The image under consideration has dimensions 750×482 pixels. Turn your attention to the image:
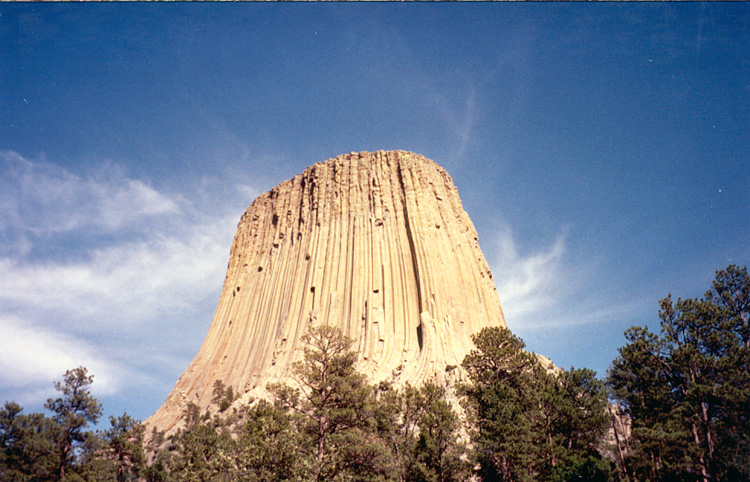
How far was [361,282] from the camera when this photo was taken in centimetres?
5659

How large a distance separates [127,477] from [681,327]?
34498mm

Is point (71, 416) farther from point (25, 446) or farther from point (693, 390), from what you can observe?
point (693, 390)

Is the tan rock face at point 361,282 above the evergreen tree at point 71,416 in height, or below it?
above

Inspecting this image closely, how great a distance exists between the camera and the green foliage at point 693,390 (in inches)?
853

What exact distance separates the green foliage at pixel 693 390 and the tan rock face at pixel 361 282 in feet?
65.0

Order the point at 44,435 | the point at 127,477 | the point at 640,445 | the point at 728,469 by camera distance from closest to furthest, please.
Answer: the point at 728,469
the point at 640,445
the point at 44,435
the point at 127,477

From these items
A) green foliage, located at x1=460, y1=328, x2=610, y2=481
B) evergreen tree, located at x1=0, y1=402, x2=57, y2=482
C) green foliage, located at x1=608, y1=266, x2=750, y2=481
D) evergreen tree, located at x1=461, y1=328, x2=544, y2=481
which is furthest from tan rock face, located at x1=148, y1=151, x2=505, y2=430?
evergreen tree, located at x1=0, y1=402, x2=57, y2=482

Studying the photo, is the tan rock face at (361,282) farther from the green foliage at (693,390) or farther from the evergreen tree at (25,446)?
the evergreen tree at (25,446)

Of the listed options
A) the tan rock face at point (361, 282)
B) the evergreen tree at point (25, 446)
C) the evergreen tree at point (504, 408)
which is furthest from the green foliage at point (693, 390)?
the evergreen tree at point (25, 446)

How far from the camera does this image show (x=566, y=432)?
1083 inches

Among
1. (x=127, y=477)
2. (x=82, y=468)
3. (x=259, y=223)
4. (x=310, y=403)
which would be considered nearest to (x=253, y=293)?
(x=259, y=223)

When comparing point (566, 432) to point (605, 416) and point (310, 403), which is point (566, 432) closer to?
point (605, 416)

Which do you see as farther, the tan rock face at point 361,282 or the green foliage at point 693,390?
the tan rock face at point 361,282

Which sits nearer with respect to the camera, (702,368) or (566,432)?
(702,368)
